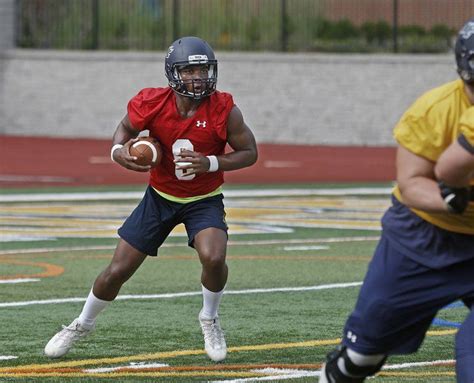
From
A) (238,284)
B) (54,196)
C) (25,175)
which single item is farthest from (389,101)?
(238,284)

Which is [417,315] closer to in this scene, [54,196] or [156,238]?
[156,238]

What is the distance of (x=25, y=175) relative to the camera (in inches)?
915

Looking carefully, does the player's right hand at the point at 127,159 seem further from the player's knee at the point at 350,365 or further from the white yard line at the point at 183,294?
the white yard line at the point at 183,294

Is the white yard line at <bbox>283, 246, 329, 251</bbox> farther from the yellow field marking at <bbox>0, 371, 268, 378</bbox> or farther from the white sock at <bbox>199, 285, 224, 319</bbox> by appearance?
the yellow field marking at <bbox>0, 371, 268, 378</bbox>

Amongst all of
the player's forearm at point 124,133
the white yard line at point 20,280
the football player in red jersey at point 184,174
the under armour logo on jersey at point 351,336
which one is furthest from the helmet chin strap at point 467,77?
the white yard line at point 20,280

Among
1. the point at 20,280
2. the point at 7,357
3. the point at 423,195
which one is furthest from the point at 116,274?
the point at 20,280

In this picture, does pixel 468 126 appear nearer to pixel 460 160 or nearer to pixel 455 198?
pixel 460 160

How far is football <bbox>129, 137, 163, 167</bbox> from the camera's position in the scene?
26.0 ft

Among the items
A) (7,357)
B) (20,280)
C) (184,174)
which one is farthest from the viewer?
(20,280)

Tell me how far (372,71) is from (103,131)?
21.9 feet

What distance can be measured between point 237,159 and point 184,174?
0.32 meters

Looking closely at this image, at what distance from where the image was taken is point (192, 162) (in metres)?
7.86

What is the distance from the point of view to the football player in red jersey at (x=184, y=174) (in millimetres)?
8016

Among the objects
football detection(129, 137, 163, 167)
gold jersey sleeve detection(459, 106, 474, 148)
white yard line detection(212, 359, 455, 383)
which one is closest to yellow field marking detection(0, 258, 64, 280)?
football detection(129, 137, 163, 167)
